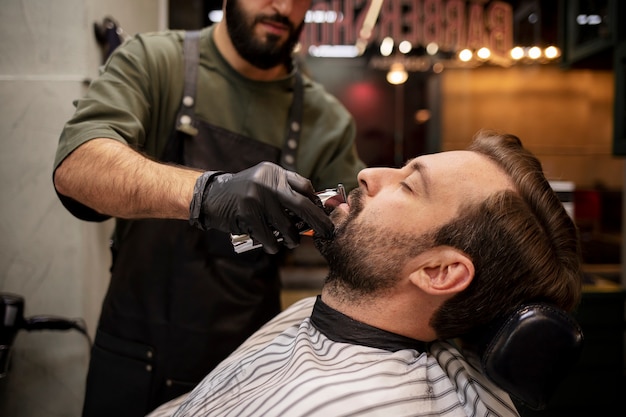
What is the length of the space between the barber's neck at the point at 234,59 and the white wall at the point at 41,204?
57 cm

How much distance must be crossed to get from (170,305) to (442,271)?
912 mm

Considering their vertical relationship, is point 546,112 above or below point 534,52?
below

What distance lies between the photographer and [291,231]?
117 centimetres

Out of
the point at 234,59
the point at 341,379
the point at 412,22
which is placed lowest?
the point at 341,379

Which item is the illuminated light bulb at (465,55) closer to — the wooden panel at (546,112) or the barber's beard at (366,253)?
the wooden panel at (546,112)

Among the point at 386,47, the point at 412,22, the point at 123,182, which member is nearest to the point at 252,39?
the point at 123,182

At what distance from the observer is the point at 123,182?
1.35m

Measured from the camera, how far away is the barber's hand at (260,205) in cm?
112

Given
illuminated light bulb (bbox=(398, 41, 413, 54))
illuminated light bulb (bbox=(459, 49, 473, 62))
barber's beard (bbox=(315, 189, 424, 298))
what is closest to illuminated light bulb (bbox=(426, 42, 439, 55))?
illuminated light bulb (bbox=(398, 41, 413, 54))

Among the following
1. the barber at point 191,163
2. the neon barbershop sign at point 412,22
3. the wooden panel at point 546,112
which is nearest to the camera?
the barber at point 191,163

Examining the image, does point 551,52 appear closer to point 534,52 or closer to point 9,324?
point 534,52

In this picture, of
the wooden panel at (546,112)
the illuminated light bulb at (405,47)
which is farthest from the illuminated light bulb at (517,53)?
the illuminated light bulb at (405,47)

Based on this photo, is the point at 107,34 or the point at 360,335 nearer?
the point at 360,335

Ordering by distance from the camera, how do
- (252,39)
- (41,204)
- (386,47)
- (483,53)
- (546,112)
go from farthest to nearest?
Answer: (546,112), (483,53), (386,47), (41,204), (252,39)
